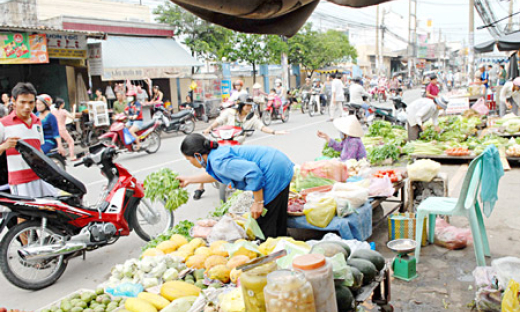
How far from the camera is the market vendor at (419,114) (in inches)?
359

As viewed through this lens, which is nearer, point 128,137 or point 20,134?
point 20,134

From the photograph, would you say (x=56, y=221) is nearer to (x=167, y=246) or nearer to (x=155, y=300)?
(x=167, y=246)

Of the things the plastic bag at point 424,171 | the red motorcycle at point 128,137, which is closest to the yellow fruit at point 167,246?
the plastic bag at point 424,171

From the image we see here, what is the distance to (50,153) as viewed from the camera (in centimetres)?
836

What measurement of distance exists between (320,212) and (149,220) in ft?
6.78

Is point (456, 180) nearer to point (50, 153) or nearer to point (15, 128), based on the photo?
point (15, 128)

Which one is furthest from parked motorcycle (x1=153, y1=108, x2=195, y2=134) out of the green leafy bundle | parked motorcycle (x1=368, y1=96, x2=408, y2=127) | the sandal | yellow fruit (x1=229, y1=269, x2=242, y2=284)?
yellow fruit (x1=229, y1=269, x2=242, y2=284)

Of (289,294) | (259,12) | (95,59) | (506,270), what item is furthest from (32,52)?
(506,270)

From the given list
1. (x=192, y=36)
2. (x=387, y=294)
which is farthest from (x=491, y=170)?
(x=192, y=36)

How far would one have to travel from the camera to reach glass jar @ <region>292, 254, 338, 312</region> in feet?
7.61

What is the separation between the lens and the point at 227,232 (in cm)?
403

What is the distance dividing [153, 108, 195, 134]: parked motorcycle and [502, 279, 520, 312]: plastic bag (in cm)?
1174

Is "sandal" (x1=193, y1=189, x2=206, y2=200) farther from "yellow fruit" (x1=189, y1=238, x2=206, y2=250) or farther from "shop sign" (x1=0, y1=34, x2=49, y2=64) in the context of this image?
"shop sign" (x1=0, y1=34, x2=49, y2=64)

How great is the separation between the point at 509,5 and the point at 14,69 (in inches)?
1247
